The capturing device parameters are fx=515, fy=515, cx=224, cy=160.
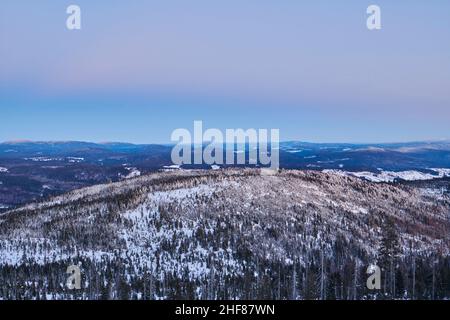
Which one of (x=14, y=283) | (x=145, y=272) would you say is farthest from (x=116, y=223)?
(x=14, y=283)

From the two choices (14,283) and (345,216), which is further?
(345,216)
